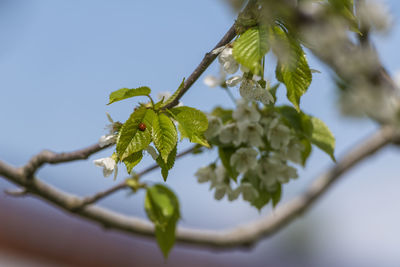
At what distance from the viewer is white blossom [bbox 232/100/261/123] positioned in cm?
107

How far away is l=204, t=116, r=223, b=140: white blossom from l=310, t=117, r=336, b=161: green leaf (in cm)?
24

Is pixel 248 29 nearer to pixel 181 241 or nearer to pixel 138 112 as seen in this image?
pixel 138 112

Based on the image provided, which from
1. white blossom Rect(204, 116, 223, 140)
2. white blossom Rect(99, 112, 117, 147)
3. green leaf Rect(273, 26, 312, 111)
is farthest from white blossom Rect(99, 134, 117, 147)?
green leaf Rect(273, 26, 312, 111)

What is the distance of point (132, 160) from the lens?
2.81ft

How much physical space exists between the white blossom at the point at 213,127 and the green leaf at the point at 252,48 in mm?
351

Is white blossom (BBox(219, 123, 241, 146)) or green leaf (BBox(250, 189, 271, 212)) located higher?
white blossom (BBox(219, 123, 241, 146))

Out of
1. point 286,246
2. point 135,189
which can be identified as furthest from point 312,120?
point 286,246

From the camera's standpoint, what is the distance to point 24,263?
4.45 metres

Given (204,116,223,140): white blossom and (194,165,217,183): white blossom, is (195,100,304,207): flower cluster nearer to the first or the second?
(204,116,223,140): white blossom

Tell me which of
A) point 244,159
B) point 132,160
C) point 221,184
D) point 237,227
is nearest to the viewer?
point 132,160

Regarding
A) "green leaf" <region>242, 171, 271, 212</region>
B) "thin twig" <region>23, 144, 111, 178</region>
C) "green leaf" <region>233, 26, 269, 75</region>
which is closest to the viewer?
"green leaf" <region>233, 26, 269, 75</region>

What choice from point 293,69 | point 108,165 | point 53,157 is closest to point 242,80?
point 293,69

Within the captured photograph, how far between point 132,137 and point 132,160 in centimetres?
5

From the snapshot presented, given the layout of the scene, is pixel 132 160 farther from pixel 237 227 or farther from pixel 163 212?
pixel 237 227
